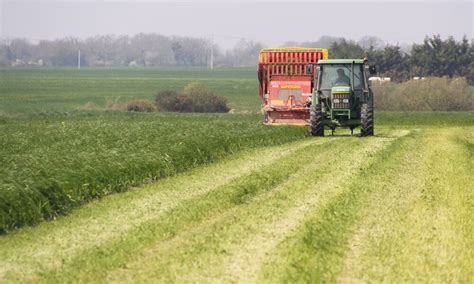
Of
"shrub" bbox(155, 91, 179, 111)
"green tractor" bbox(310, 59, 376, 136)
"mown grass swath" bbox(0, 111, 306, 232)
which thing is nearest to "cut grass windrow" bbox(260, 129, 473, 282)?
"mown grass swath" bbox(0, 111, 306, 232)

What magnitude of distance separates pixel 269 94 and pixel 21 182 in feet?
64.5

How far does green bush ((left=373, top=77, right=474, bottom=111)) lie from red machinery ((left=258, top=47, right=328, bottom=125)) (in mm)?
24389

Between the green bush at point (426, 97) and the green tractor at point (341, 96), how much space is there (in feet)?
96.4

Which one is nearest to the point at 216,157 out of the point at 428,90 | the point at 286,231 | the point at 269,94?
the point at 286,231

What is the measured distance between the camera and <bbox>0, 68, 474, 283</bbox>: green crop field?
8984 mm

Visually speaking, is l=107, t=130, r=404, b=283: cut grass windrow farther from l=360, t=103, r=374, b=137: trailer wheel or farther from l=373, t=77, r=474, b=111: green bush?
l=373, t=77, r=474, b=111: green bush

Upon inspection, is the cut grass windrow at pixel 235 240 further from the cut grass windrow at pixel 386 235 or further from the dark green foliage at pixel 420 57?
the dark green foliage at pixel 420 57

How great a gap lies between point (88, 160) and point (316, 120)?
12250mm

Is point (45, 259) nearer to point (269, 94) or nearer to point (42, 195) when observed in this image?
point (42, 195)

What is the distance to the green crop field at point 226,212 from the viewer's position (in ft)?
29.5

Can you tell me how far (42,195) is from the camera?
1263 cm

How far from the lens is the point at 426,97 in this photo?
56594mm

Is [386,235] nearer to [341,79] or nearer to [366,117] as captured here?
[366,117]

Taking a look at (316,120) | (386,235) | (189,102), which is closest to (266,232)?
(386,235)
